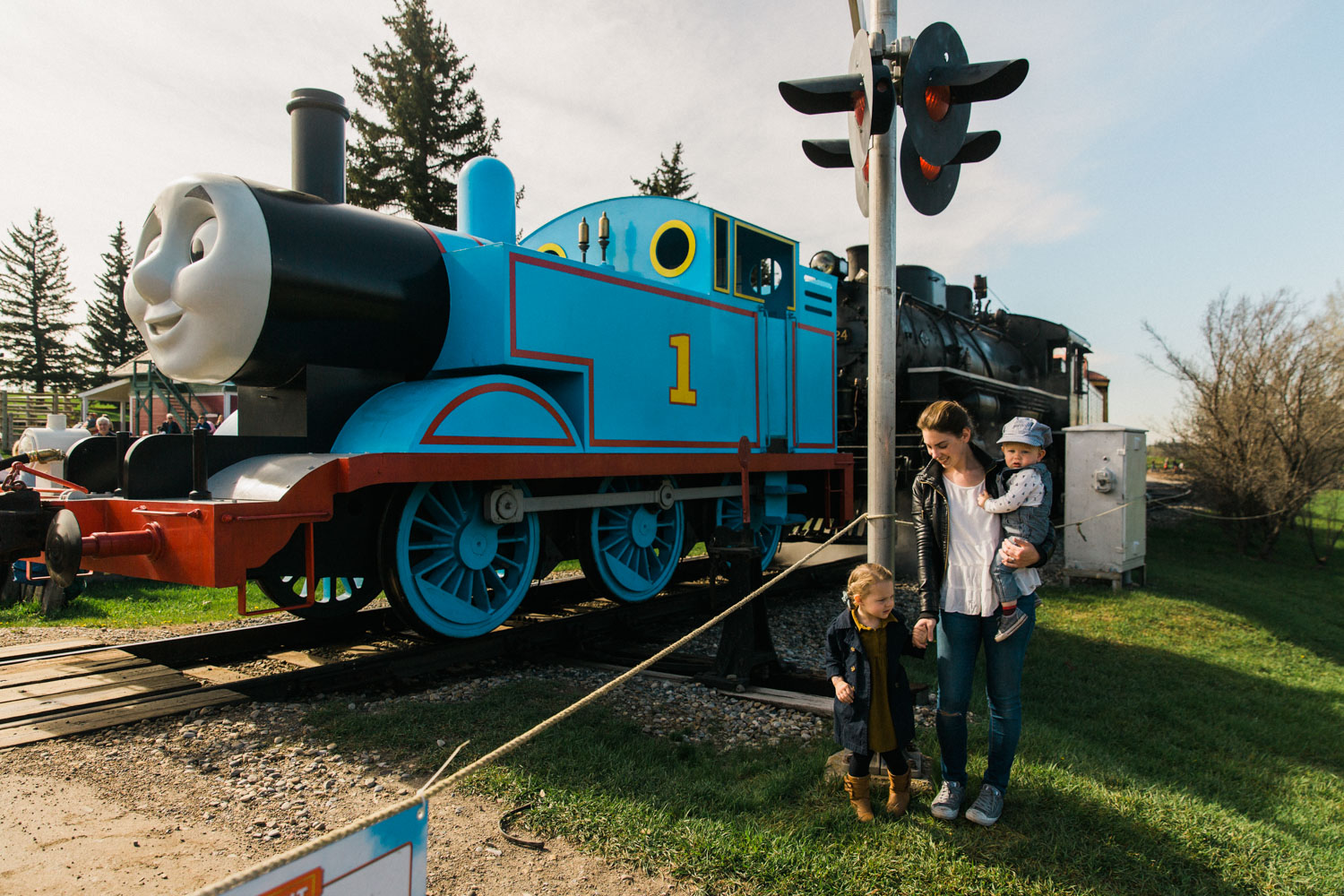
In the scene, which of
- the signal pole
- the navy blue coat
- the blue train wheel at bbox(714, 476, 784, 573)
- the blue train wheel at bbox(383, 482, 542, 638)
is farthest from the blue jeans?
the blue train wheel at bbox(714, 476, 784, 573)

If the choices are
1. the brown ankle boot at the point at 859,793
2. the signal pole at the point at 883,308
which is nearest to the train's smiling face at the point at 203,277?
the signal pole at the point at 883,308

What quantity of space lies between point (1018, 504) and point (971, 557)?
0.86ft

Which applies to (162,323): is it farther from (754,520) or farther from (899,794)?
(754,520)

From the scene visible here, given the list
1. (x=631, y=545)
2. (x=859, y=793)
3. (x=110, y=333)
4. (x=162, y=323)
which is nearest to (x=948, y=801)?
(x=859, y=793)

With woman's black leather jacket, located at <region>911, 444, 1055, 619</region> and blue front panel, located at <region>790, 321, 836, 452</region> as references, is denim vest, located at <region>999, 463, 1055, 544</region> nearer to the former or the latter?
woman's black leather jacket, located at <region>911, 444, 1055, 619</region>

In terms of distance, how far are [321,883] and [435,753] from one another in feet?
7.37

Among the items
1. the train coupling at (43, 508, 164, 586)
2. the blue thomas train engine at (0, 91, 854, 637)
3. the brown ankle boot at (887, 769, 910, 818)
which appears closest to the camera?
the brown ankle boot at (887, 769, 910, 818)

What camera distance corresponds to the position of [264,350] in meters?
4.21

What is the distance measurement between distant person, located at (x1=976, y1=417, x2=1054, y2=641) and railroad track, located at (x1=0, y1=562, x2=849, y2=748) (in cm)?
197

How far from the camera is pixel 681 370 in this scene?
5.97 meters

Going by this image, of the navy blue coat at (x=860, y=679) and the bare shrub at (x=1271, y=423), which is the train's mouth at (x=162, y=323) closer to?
the navy blue coat at (x=860, y=679)

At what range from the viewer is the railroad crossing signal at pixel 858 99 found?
314cm

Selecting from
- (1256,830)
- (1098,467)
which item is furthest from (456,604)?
(1098,467)

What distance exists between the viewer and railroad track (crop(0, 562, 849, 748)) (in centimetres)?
379
